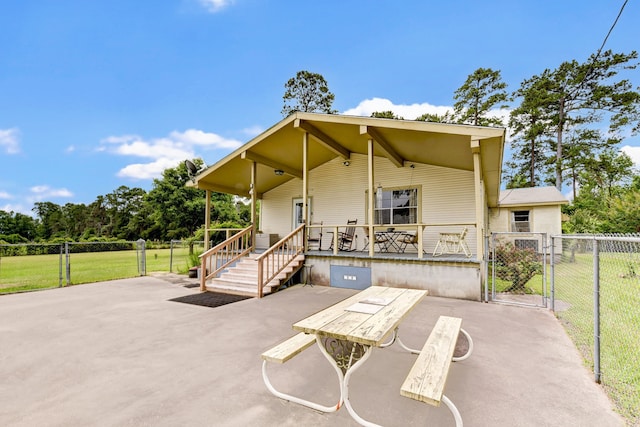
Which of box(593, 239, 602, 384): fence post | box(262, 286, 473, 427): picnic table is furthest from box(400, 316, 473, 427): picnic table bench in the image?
box(593, 239, 602, 384): fence post

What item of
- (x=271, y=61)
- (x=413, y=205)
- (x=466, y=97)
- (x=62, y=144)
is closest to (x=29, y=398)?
(x=413, y=205)

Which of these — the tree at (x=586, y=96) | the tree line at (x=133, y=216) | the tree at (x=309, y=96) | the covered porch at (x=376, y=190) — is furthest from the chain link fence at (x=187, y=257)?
the tree at (x=586, y=96)

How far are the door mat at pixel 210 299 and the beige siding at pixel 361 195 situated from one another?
14.5 feet

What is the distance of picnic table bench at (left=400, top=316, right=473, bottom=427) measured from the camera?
1444mm

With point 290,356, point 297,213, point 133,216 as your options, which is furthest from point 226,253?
point 133,216

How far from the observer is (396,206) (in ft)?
29.1

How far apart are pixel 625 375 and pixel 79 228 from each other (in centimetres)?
5088

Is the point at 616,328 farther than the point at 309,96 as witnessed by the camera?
No

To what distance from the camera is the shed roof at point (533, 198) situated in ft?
37.4

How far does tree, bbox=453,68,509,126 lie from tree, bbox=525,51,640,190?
2178mm

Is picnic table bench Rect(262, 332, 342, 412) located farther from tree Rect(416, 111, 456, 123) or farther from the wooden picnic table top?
tree Rect(416, 111, 456, 123)

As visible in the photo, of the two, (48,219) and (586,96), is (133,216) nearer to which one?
(48,219)

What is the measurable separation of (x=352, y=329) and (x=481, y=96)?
23.2 metres

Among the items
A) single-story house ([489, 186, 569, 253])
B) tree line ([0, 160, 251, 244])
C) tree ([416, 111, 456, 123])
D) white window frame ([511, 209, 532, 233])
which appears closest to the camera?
single-story house ([489, 186, 569, 253])
